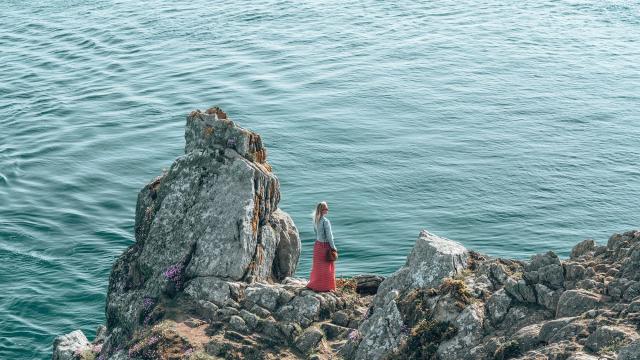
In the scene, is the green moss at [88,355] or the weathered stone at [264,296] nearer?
the weathered stone at [264,296]

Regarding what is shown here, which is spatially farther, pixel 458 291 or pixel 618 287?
pixel 458 291

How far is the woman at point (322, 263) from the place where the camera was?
33.0m

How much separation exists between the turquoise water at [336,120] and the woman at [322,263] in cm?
1961

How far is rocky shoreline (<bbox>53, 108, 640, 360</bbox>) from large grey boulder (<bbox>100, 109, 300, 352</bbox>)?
0.05 m

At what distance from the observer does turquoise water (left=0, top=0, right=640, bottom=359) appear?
62000mm

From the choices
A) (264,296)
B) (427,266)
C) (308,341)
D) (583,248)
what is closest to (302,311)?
(264,296)

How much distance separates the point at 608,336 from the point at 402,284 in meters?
9.57

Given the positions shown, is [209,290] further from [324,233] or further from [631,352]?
[631,352]

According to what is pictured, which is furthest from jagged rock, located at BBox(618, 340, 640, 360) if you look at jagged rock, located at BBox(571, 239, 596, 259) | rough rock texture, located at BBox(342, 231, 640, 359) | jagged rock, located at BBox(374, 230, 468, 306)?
jagged rock, located at BBox(374, 230, 468, 306)

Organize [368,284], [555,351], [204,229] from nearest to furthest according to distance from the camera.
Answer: [555,351]
[204,229]
[368,284]

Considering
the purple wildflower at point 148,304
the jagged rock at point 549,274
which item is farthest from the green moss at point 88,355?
the jagged rock at point 549,274

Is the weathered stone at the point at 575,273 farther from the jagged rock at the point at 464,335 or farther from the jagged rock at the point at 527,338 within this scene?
the jagged rock at the point at 464,335

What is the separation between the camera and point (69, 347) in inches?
1524

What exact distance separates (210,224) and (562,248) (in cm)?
3361
